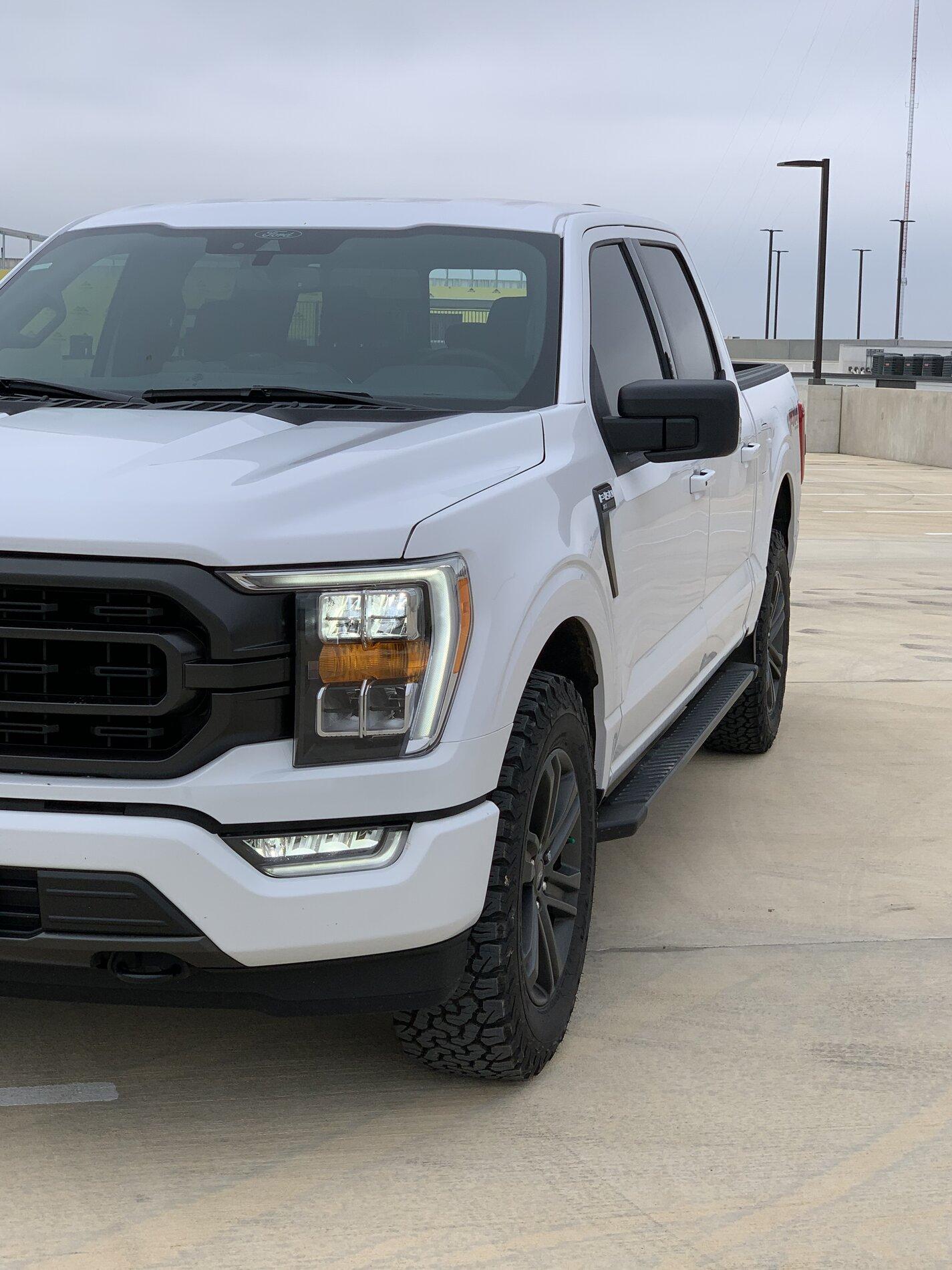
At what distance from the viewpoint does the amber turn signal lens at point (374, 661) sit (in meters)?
2.75

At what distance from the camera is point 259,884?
2760 millimetres

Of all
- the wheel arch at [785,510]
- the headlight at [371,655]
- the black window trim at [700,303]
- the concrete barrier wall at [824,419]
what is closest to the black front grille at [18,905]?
the headlight at [371,655]

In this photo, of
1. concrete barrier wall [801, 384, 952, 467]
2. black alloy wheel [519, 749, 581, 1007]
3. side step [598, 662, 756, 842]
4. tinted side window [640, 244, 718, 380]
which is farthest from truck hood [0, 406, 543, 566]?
concrete barrier wall [801, 384, 952, 467]

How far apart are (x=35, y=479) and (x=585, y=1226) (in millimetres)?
1692

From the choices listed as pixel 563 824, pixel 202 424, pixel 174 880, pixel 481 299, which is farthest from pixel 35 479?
pixel 481 299

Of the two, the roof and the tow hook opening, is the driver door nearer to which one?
the roof

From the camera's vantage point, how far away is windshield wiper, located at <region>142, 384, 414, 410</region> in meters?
3.73

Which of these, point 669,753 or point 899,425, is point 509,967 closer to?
point 669,753

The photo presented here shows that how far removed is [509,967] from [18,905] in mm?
970

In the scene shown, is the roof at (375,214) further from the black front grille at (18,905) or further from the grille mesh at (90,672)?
the black front grille at (18,905)

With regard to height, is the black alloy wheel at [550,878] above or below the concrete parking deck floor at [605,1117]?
above

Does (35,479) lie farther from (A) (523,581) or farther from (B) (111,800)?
(A) (523,581)

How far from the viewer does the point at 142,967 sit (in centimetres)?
285

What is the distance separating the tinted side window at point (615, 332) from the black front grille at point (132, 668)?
1587 mm
